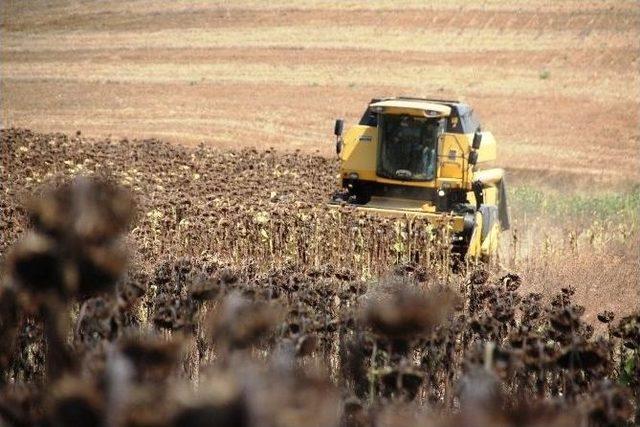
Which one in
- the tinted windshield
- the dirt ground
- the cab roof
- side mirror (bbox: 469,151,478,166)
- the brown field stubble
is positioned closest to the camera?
the brown field stubble

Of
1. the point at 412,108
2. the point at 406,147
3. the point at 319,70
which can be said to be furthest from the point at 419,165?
the point at 319,70

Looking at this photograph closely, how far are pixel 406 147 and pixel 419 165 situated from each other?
336mm

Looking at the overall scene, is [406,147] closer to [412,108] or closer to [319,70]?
[412,108]

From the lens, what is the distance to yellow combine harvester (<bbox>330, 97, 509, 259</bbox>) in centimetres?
1402

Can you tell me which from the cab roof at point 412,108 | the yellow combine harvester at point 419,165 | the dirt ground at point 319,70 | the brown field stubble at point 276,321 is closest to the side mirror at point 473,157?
the yellow combine harvester at point 419,165

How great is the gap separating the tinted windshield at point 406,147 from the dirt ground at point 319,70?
13.2 m

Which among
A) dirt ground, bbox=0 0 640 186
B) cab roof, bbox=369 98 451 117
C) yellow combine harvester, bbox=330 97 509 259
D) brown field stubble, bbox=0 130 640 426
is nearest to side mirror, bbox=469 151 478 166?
yellow combine harvester, bbox=330 97 509 259

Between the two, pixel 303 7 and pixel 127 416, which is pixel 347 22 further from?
pixel 127 416

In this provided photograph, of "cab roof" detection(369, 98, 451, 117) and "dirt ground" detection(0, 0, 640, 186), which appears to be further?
"dirt ground" detection(0, 0, 640, 186)

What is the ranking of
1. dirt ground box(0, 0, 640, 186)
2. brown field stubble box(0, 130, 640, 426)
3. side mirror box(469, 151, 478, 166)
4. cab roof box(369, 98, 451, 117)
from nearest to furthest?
brown field stubble box(0, 130, 640, 426) < side mirror box(469, 151, 478, 166) < cab roof box(369, 98, 451, 117) < dirt ground box(0, 0, 640, 186)

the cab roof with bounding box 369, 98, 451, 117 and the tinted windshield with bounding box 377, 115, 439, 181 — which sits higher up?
the cab roof with bounding box 369, 98, 451, 117

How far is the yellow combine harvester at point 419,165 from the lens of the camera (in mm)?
14016

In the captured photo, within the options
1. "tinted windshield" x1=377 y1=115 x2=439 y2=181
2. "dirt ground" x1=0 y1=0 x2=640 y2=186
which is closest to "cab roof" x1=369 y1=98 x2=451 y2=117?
"tinted windshield" x1=377 y1=115 x2=439 y2=181

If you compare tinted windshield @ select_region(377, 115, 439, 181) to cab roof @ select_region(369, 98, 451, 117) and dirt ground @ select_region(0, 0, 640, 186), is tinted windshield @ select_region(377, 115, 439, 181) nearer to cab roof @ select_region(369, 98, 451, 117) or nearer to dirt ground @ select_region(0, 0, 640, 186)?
cab roof @ select_region(369, 98, 451, 117)
